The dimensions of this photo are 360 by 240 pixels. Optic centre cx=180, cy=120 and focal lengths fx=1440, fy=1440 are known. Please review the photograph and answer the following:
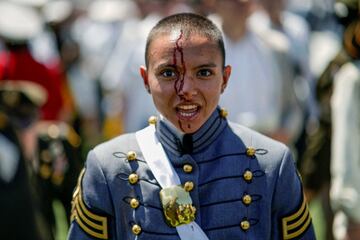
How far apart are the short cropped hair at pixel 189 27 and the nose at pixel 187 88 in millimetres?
202

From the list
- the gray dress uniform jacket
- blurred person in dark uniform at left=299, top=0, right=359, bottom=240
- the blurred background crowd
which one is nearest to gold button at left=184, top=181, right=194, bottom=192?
the gray dress uniform jacket

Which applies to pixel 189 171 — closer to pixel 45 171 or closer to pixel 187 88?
pixel 187 88

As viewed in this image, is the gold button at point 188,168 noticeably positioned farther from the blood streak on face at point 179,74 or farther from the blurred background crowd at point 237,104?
the blurred background crowd at point 237,104

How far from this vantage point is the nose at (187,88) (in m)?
5.52

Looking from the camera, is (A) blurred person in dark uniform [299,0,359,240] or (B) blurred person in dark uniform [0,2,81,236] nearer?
(A) blurred person in dark uniform [299,0,359,240]

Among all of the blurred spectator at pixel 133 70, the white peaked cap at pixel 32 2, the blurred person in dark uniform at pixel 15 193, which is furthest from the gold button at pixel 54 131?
the white peaked cap at pixel 32 2

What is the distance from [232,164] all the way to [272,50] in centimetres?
534

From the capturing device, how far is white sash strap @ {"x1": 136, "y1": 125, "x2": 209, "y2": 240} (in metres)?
5.58

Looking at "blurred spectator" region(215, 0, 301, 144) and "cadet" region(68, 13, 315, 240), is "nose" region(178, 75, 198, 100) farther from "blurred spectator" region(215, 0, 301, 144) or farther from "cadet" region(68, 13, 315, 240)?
"blurred spectator" region(215, 0, 301, 144)

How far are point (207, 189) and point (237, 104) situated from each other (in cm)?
451

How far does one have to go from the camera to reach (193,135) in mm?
5734

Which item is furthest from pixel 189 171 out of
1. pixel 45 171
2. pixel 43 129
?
pixel 43 129

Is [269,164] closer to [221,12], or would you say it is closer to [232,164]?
[232,164]

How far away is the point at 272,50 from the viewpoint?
36.0 ft
